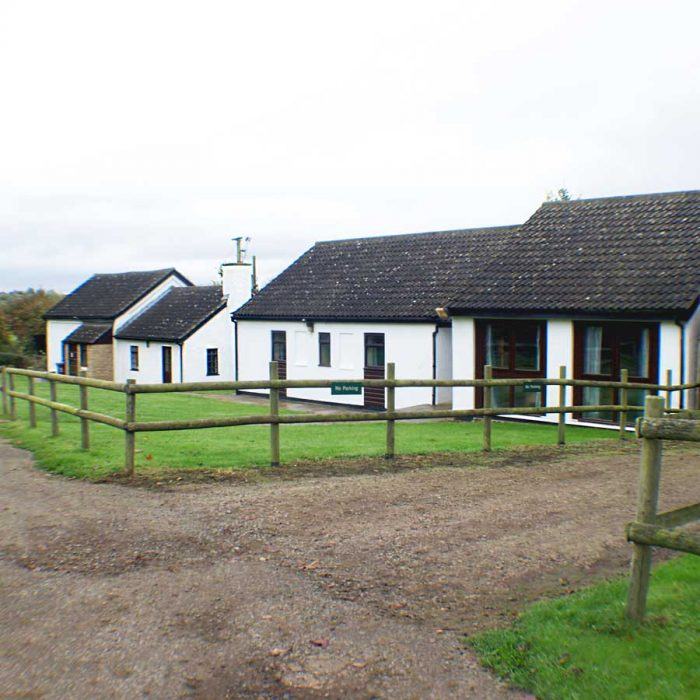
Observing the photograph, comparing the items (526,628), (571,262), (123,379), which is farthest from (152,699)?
(123,379)

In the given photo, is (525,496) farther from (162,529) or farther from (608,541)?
(162,529)

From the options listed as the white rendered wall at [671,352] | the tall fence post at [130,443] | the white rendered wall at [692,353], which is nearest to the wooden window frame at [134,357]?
the white rendered wall at [671,352]

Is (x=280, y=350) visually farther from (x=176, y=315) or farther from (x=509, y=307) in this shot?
(x=176, y=315)

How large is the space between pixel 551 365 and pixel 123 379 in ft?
107

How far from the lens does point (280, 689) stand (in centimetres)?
451

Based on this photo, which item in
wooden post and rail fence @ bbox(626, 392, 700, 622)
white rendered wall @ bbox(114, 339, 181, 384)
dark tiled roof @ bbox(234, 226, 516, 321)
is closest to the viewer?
wooden post and rail fence @ bbox(626, 392, 700, 622)

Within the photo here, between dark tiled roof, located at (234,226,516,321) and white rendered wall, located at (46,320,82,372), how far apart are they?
2237 cm

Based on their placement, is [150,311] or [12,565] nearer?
[12,565]

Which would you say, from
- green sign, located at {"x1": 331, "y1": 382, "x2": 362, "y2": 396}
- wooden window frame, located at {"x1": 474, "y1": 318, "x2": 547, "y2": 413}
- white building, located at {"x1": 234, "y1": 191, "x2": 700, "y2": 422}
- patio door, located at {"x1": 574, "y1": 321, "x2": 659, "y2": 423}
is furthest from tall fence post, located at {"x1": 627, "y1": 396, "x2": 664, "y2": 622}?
wooden window frame, located at {"x1": 474, "y1": 318, "x2": 547, "y2": 413}

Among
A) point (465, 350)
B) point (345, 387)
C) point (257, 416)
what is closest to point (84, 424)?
point (257, 416)

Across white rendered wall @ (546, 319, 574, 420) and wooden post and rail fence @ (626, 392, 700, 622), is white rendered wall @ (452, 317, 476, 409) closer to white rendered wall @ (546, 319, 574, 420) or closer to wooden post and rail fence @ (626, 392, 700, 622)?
white rendered wall @ (546, 319, 574, 420)

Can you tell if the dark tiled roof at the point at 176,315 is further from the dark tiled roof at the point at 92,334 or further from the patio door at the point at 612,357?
the patio door at the point at 612,357

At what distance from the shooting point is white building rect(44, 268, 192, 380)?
4869 centimetres

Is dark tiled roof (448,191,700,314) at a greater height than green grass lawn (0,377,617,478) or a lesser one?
greater
